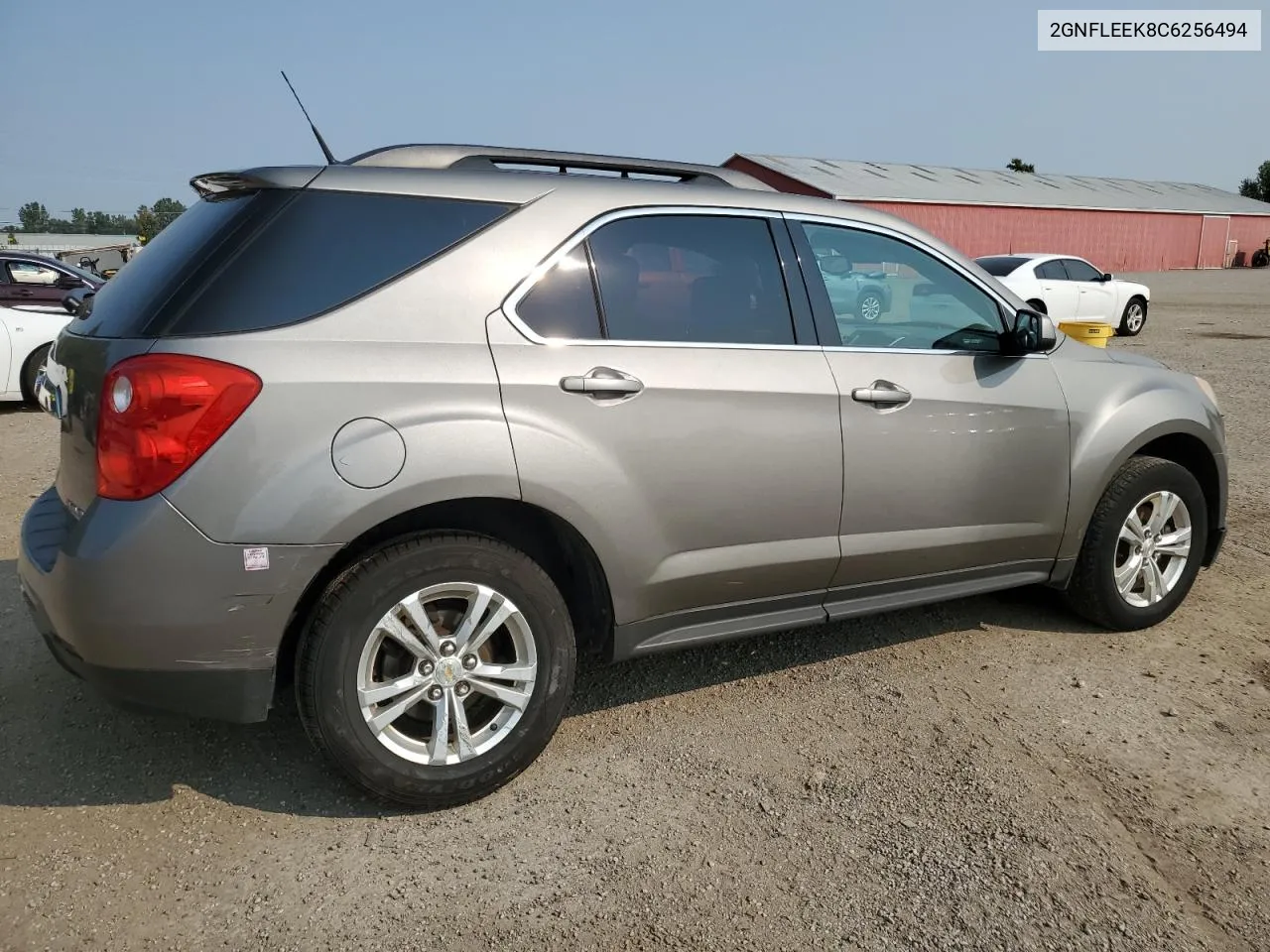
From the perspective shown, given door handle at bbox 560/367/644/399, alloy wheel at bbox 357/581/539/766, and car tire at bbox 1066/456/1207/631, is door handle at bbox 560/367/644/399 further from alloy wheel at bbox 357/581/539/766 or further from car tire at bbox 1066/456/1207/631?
car tire at bbox 1066/456/1207/631

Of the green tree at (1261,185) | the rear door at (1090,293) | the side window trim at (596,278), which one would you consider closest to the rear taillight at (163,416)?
the side window trim at (596,278)

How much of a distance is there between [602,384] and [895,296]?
1336mm

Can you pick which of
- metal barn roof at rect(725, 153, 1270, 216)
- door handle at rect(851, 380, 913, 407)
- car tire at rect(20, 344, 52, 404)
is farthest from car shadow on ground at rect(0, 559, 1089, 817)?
metal barn roof at rect(725, 153, 1270, 216)

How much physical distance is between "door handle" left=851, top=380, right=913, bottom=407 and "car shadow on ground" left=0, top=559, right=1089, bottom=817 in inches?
44.3

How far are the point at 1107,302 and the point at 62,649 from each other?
1820 cm

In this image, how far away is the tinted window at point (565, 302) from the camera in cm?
283

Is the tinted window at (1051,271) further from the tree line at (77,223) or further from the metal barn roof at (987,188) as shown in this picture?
the tree line at (77,223)

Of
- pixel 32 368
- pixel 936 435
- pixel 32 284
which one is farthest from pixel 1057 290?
pixel 32 284

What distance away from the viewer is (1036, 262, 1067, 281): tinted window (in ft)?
53.4

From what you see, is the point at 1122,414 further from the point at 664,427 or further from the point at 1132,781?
the point at 664,427

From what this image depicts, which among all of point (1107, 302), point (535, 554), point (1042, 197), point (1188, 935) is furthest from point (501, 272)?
point (1042, 197)

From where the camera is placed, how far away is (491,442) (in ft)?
8.78

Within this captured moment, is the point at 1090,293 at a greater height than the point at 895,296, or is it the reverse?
the point at 895,296

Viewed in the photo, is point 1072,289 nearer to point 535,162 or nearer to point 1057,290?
point 1057,290
